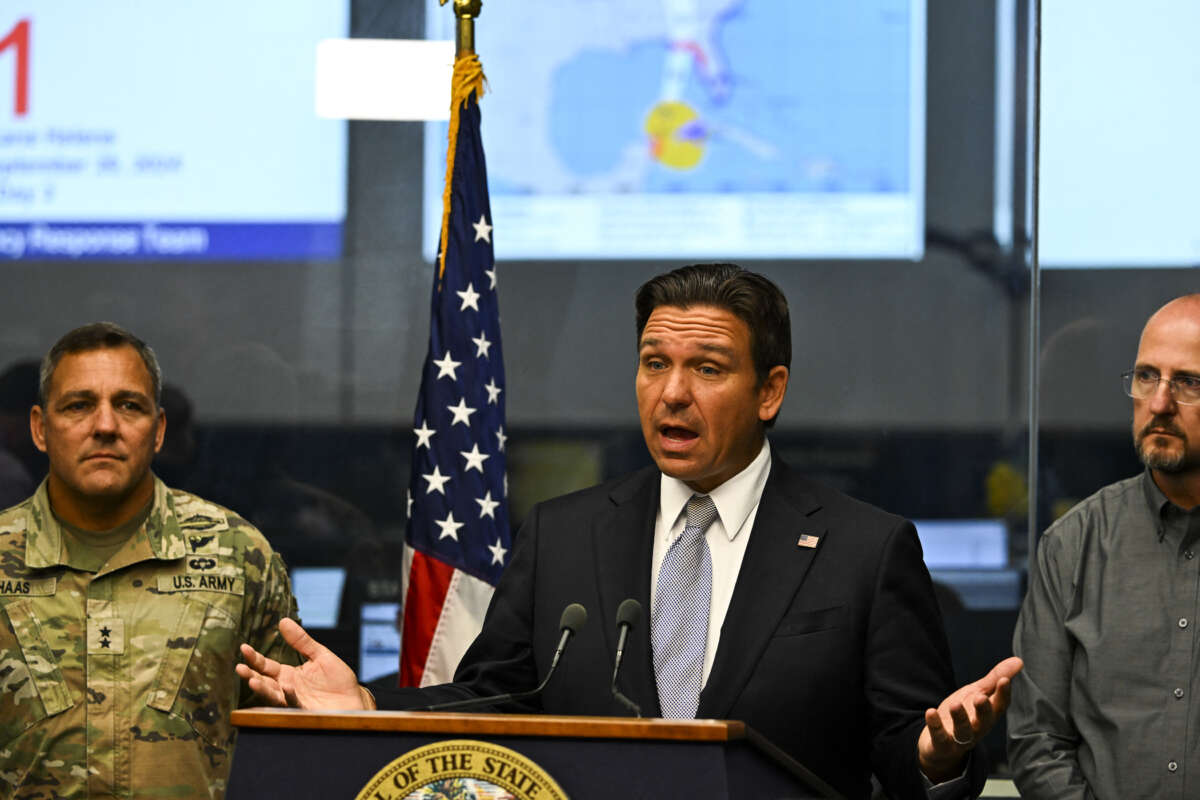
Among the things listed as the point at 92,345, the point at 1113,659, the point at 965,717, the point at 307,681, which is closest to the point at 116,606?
the point at 92,345

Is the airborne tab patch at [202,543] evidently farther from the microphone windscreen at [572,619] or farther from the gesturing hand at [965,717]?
the gesturing hand at [965,717]

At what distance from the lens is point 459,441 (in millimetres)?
4281

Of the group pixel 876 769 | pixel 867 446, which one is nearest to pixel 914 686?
pixel 876 769

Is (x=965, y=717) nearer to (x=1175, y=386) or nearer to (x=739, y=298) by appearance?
(x=739, y=298)

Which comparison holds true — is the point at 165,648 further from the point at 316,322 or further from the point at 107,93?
the point at 107,93

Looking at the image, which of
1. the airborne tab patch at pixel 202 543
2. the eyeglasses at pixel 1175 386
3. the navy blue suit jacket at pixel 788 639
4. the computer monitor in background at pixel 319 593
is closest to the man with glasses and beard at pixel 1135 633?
the eyeglasses at pixel 1175 386

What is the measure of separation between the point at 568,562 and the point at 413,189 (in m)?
2.31

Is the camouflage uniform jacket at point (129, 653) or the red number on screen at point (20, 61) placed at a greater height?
the red number on screen at point (20, 61)

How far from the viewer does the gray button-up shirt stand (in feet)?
10.2

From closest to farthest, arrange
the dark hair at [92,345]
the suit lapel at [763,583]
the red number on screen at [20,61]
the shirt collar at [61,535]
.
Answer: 1. the suit lapel at [763,583]
2. the shirt collar at [61,535]
3. the dark hair at [92,345]
4. the red number on screen at [20,61]

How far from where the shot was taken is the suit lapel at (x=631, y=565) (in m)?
2.84

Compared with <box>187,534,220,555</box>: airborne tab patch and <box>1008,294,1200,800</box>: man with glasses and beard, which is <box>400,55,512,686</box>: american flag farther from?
<box>1008,294,1200,800</box>: man with glasses and beard

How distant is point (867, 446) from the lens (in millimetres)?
4949

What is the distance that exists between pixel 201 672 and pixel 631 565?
1175mm
